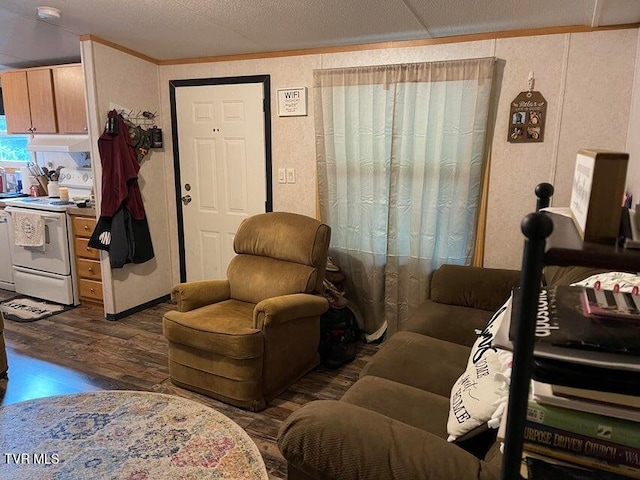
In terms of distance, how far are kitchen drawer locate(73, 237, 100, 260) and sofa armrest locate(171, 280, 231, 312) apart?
145 centimetres

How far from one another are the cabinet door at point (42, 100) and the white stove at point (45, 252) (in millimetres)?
732

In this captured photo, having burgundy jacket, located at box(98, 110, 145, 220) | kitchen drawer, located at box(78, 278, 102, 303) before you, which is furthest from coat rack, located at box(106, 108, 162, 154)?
kitchen drawer, located at box(78, 278, 102, 303)

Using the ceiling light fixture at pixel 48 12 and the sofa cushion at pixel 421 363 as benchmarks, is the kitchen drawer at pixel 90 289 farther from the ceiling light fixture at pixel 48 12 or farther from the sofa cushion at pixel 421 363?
the sofa cushion at pixel 421 363

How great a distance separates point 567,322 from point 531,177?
7.91ft

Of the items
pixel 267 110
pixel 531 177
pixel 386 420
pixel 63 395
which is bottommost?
pixel 63 395

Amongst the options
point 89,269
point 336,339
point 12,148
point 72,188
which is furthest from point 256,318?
point 12,148

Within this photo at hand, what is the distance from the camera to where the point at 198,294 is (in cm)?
296

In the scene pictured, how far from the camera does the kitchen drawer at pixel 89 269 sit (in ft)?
13.1

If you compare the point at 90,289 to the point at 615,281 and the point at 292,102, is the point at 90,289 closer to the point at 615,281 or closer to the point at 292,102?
the point at 292,102

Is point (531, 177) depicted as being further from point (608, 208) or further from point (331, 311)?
point (608, 208)

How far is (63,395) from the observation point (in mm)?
2688

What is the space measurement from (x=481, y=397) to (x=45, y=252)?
13.5 ft

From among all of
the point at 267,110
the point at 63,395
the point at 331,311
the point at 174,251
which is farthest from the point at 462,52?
the point at 63,395

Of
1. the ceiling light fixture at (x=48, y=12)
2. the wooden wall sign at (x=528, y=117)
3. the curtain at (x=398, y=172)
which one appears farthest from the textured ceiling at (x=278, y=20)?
the wooden wall sign at (x=528, y=117)
